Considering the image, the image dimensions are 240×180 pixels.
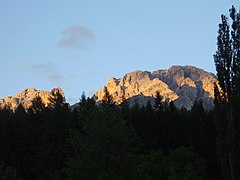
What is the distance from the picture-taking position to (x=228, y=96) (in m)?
30.2

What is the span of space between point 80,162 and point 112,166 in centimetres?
204

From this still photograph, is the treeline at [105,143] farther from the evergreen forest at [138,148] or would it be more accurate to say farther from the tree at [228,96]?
the tree at [228,96]

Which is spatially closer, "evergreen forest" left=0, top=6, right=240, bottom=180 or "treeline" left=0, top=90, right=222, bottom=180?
"evergreen forest" left=0, top=6, right=240, bottom=180

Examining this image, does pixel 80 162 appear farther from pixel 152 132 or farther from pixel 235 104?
pixel 152 132

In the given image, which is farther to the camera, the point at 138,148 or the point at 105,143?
the point at 138,148

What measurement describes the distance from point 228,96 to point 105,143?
8524mm

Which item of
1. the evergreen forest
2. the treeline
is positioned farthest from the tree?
the treeline

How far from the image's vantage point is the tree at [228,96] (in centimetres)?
2894

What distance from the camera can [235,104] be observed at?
1179 inches

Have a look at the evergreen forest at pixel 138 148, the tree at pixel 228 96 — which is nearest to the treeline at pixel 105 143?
the evergreen forest at pixel 138 148

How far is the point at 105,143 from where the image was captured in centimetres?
3019

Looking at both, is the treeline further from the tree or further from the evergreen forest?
the tree

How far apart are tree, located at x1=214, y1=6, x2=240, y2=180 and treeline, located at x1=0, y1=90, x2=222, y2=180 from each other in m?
3.87

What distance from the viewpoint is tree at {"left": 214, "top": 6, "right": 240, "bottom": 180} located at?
1139 inches
